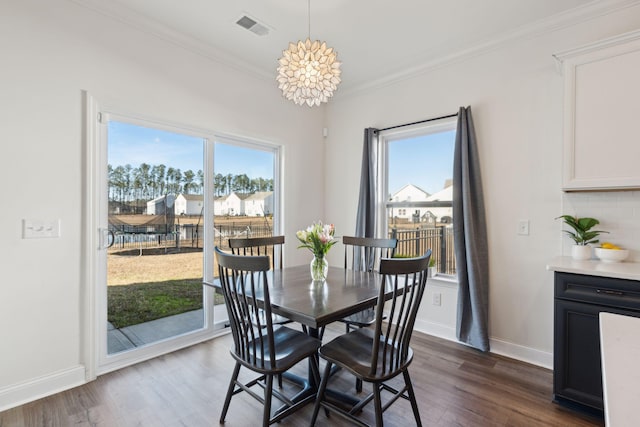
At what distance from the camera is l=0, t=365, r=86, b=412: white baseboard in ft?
6.61

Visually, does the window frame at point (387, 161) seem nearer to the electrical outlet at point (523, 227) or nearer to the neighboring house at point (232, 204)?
the electrical outlet at point (523, 227)

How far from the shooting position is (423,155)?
351cm

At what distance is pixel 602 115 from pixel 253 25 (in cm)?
284

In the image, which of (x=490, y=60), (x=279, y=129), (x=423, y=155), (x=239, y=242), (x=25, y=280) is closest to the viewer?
(x=25, y=280)

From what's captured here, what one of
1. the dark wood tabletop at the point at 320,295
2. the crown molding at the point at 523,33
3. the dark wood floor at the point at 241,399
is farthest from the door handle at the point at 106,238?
the crown molding at the point at 523,33

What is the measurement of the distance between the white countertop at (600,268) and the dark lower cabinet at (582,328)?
35mm

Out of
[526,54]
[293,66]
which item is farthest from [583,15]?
[293,66]

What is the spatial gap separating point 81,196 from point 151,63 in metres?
1.30

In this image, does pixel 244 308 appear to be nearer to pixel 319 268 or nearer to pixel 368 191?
pixel 319 268

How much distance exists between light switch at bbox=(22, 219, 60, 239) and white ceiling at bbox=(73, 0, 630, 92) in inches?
66.6

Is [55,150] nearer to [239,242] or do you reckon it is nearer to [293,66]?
[239,242]

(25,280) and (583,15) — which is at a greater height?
(583,15)

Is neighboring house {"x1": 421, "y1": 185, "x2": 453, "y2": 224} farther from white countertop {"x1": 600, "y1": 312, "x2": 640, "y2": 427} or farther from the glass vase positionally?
white countertop {"x1": 600, "y1": 312, "x2": 640, "y2": 427}

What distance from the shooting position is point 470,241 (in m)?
2.85
